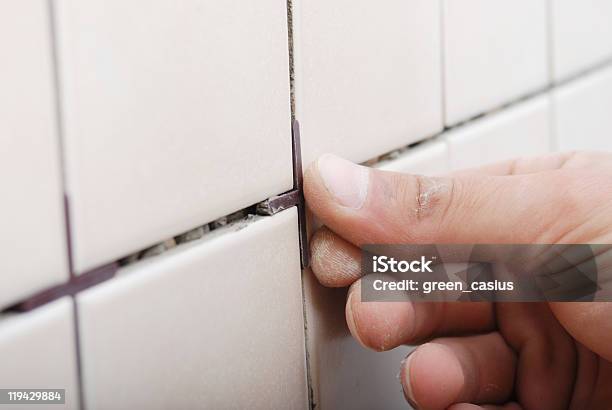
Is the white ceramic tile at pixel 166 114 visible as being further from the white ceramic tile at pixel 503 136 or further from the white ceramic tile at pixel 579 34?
the white ceramic tile at pixel 579 34

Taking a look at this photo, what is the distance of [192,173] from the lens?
337 mm

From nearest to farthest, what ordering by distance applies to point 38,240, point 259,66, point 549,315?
point 38,240 → point 259,66 → point 549,315

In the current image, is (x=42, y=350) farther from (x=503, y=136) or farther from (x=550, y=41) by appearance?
(x=550, y=41)

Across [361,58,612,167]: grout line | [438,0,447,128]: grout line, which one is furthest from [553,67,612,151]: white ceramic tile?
[438,0,447,128]: grout line

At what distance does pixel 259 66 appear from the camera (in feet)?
1.23

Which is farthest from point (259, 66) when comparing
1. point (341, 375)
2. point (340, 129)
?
point (341, 375)

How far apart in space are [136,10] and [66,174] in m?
0.07

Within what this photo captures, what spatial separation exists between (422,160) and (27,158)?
0.31 metres

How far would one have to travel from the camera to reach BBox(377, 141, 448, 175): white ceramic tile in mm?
492

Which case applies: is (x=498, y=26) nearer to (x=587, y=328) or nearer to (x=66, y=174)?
(x=587, y=328)

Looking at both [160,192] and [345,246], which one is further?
[345,246]

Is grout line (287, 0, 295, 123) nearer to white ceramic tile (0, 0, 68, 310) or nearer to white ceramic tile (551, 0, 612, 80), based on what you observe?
white ceramic tile (0, 0, 68, 310)

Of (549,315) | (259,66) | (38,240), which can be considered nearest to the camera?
(38,240)

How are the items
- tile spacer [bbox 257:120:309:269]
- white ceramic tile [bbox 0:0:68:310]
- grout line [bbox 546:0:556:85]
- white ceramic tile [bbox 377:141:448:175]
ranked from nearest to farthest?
white ceramic tile [bbox 0:0:68:310]
tile spacer [bbox 257:120:309:269]
white ceramic tile [bbox 377:141:448:175]
grout line [bbox 546:0:556:85]
